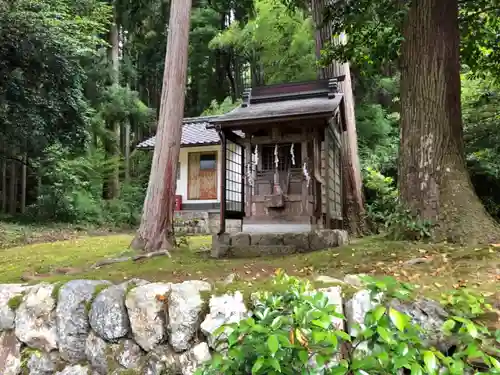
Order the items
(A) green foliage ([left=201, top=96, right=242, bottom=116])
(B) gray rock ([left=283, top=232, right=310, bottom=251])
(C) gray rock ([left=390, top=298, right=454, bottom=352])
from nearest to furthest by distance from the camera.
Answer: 1. (C) gray rock ([left=390, top=298, right=454, bottom=352])
2. (B) gray rock ([left=283, top=232, right=310, bottom=251])
3. (A) green foliage ([left=201, top=96, right=242, bottom=116])

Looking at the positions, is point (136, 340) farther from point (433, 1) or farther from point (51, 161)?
point (51, 161)

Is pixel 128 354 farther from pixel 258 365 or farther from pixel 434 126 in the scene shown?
pixel 434 126

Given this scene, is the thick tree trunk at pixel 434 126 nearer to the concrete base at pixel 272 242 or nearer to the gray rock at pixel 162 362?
the concrete base at pixel 272 242

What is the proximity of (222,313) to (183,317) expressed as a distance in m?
0.34

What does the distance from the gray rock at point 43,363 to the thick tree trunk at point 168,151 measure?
2.78 metres

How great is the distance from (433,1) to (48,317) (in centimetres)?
539

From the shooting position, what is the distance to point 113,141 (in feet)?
59.8

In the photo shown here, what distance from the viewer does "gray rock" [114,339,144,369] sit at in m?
3.15

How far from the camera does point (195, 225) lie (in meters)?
13.6

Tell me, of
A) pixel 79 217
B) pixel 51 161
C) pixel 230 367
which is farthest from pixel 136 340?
pixel 51 161

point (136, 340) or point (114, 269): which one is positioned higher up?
point (114, 269)

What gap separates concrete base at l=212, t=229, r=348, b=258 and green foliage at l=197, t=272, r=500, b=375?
3.60 m

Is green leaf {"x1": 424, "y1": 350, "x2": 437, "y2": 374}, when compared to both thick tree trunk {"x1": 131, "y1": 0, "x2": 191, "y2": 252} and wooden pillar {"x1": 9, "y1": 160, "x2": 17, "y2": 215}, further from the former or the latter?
wooden pillar {"x1": 9, "y1": 160, "x2": 17, "y2": 215}

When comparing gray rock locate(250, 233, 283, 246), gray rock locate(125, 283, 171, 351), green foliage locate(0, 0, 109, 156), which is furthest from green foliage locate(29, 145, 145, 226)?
gray rock locate(125, 283, 171, 351)
